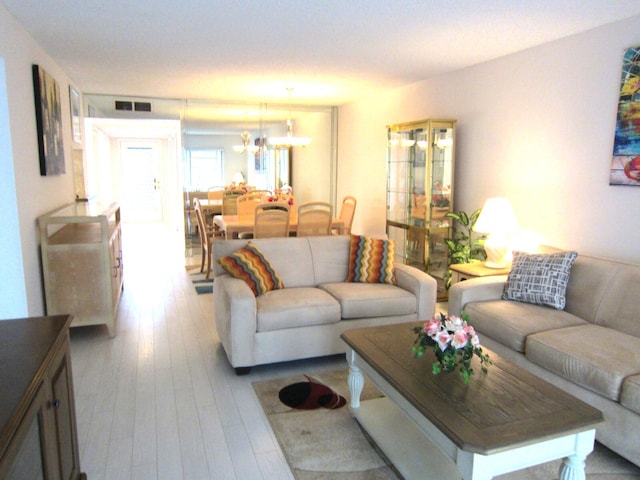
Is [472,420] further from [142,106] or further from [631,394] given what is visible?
[142,106]

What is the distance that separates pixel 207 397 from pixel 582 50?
12.0ft

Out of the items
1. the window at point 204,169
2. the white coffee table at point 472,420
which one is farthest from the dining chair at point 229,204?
the white coffee table at point 472,420

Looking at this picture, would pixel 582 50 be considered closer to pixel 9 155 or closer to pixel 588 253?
pixel 588 253

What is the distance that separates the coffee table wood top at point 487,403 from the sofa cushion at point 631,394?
0.45 metres

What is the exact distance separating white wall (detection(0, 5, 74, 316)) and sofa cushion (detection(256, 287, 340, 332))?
1.63 metres

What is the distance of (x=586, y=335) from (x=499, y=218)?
148cm

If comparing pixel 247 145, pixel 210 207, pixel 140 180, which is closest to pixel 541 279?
pixel 210 207

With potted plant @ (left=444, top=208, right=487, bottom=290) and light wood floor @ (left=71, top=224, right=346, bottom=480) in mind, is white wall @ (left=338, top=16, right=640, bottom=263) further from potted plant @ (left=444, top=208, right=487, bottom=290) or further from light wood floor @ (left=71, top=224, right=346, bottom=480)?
light wood floor @ (left=71, top=224, right=346, bottom=480)

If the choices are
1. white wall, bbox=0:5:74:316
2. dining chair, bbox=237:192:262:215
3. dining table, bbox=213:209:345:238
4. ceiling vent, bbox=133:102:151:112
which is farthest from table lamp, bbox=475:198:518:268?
ceiling vent, bbox=133:102:151:112

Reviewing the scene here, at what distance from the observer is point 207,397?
9.48ft

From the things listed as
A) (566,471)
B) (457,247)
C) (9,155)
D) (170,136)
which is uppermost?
(170,136)

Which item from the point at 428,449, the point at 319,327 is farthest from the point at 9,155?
the point at 428,449

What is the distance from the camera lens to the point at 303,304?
3262 millimetres

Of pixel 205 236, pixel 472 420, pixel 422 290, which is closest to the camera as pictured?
pixel 472 420
